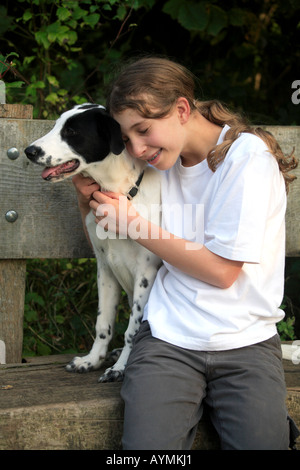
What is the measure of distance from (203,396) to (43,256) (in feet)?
3.51

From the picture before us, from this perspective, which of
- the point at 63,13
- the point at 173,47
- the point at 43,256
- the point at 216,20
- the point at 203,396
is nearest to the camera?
the point at 203,396

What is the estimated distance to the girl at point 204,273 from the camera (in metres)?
1.73

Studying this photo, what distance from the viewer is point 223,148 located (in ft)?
6.61

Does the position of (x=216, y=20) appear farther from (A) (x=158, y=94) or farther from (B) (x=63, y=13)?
(A) (x=158, y=94)

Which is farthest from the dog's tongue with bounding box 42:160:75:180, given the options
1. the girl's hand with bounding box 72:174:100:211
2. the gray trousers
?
the gray trousers

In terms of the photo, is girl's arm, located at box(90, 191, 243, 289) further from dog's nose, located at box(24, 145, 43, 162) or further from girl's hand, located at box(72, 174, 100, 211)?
dog's nose, located at box(24, 145, 43, 162)

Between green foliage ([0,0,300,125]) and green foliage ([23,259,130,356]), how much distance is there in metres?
0.89

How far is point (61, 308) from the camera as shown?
11.3 ft

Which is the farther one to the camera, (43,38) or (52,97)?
(52,97)

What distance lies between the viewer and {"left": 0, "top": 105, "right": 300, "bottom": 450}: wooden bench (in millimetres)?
1854

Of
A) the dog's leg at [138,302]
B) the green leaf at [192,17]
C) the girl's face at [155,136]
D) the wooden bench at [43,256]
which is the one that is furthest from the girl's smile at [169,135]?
the green leaf at [192,17]

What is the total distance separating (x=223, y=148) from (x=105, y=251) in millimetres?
647

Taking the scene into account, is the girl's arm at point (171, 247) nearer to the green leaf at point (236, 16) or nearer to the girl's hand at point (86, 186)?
the girl's hand at point (86, 186)

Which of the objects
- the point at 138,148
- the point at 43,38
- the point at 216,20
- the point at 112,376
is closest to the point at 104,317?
the point at 112,376
